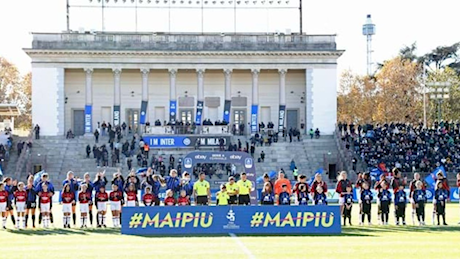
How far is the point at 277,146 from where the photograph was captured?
6912 centimetres

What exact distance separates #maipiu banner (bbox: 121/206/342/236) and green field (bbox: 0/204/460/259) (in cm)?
75

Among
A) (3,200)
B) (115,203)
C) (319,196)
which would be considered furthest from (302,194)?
(3,200)

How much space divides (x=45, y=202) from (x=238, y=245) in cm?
989

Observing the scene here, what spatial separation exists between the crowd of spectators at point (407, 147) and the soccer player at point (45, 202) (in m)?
30.8

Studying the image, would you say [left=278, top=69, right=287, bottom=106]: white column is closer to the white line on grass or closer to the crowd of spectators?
the crowd of spectators

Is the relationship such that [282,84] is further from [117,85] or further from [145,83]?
[117,85]

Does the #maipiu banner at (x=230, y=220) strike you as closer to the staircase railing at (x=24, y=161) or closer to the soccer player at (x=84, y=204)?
the soccer player at (x=84, y=204)

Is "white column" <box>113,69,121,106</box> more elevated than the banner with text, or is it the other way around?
"white column" <box>113,69,121,106</box>

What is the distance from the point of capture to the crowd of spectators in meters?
59.8

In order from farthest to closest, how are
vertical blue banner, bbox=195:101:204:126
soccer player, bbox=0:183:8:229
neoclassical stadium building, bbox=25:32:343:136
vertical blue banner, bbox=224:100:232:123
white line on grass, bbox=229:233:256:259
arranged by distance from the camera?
neoclassical stadium building, bbox=25:32:343:136
vertical blue banner, bbox=224:100:232:123
vertical blue banner, bbox=195:101:204:126
soccer player, bbox=0:183:8:229
white line on grass, bbox=229:233:256:259

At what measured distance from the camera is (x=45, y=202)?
1243 inches

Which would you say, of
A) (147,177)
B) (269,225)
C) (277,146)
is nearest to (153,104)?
(277,146)

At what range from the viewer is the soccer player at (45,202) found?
31.5 m

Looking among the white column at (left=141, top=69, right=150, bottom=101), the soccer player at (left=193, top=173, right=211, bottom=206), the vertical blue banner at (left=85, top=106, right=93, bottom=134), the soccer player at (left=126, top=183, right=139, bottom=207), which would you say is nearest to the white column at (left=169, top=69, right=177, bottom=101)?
the white column at (left=141, top=69, right=150, bottom=101)
